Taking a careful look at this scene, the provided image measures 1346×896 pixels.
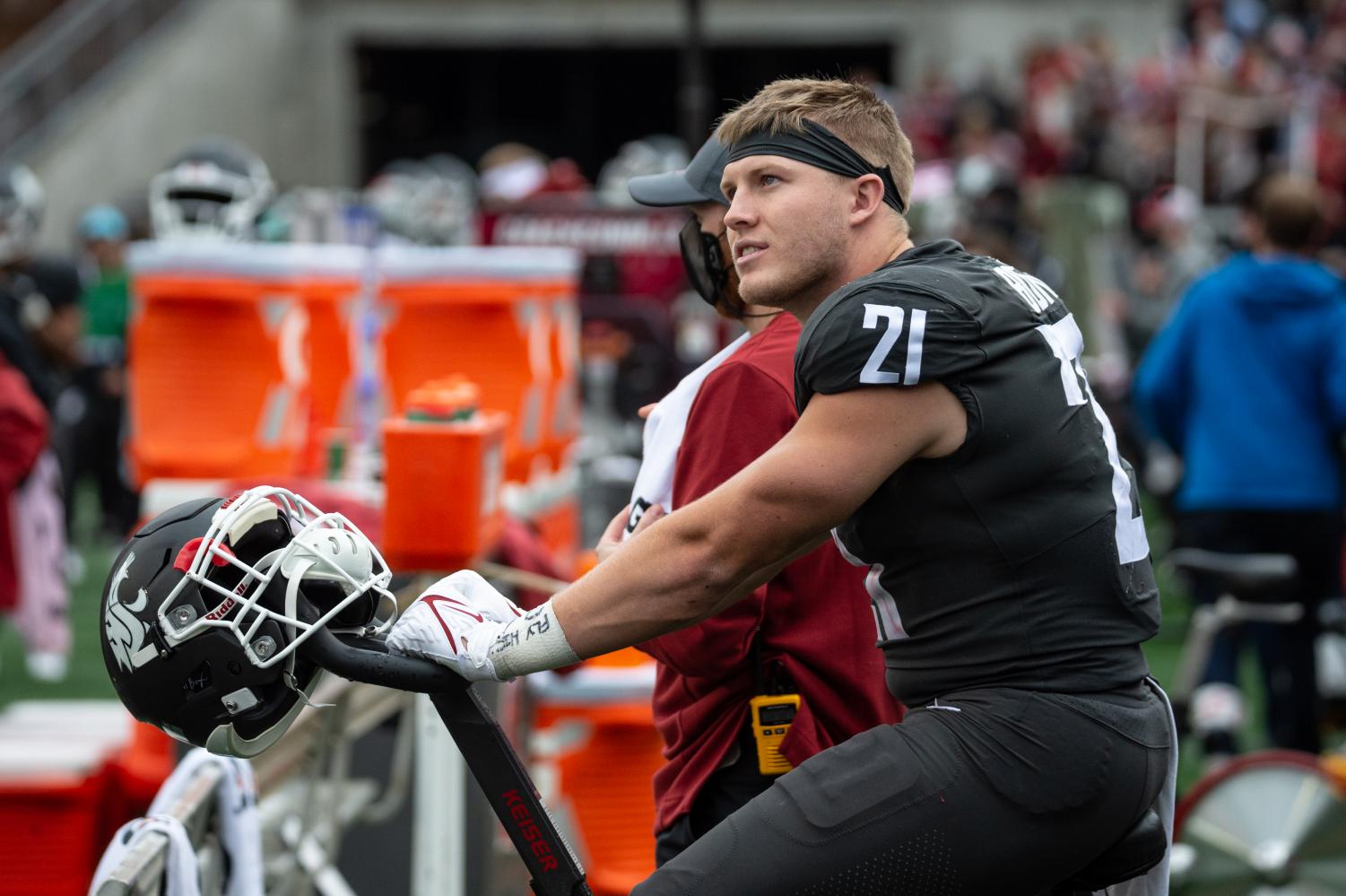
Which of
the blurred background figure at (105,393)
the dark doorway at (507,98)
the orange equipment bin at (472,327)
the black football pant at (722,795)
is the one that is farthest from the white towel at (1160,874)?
the dark doorway at (507,98)

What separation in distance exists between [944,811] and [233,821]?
186 cm

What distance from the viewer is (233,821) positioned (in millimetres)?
3936

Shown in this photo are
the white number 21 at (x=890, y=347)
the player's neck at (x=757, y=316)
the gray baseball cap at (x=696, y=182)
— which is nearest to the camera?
the white number 21 at (x=890, y=347)

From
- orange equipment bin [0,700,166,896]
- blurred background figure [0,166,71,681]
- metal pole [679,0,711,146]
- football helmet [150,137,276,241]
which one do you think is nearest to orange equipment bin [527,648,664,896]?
orange equipment bin [0,700,166,896]

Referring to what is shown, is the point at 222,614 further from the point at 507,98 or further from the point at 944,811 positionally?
the point at 507,98

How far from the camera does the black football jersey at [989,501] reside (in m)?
2.66

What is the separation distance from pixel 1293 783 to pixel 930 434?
331 cm

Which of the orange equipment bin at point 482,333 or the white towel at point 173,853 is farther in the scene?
the orange equipment bin at point 482,333

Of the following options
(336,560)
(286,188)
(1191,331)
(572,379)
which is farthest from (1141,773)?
(286,188)

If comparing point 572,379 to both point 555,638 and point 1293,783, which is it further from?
point 555,638

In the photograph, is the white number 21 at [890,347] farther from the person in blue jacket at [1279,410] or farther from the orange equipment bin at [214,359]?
the person in blue jacket at [1279,410]

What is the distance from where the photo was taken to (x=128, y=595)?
2.78m

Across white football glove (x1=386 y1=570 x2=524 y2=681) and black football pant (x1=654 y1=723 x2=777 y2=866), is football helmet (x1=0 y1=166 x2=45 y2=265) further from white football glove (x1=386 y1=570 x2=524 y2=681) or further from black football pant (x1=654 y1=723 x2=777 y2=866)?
white football glove (x1=386 y1=570 x2=524 y2=681)

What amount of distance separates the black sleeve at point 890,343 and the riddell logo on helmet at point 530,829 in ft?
2.60
